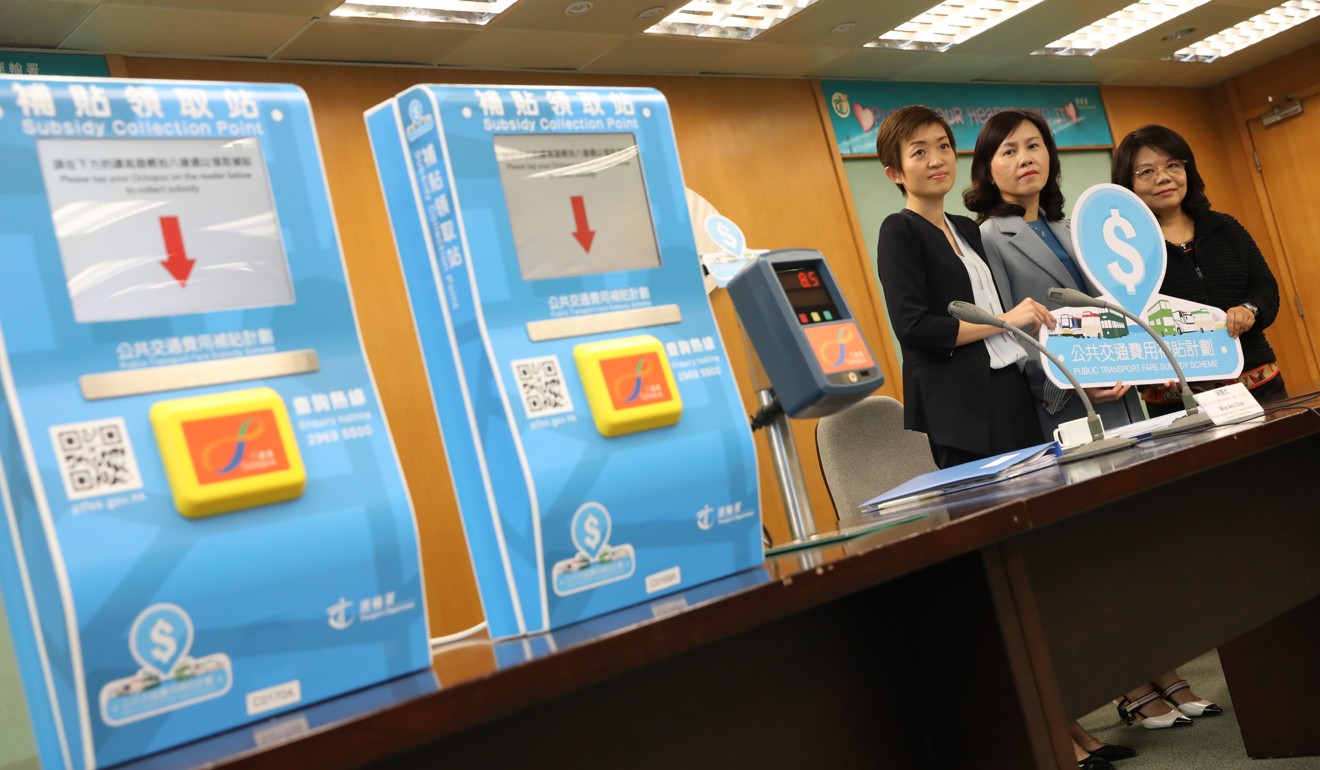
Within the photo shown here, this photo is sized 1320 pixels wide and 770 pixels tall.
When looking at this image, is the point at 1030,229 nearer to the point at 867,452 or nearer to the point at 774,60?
the point at 867,452

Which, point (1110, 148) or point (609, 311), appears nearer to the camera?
point (609, 311)

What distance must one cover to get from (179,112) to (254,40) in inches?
138

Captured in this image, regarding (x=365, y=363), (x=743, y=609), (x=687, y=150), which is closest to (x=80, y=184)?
(x=365, y=363)

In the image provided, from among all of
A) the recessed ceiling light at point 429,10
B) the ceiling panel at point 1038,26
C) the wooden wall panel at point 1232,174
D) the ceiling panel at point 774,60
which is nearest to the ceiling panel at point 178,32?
the recessed ceiling light at point 429,10

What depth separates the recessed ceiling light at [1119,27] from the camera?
6184 mm

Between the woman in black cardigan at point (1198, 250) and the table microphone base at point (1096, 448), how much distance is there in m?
1.05

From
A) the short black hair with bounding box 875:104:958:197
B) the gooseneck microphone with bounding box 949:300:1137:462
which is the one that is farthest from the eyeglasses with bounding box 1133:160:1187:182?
the gooseneck microphone with bounding box 949:300:1137:462

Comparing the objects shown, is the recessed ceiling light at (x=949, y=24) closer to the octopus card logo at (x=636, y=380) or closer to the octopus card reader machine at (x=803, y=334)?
the octopus card reader machine at (x=803, y=334)

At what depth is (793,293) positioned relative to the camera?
1.19 m

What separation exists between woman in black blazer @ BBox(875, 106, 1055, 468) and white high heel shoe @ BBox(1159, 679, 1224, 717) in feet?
3.29

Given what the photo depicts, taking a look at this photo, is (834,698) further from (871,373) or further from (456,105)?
(456,105)

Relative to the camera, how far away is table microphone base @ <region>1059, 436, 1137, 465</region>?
1626 mm

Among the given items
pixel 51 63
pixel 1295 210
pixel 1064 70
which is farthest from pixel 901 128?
pixel 1295 210

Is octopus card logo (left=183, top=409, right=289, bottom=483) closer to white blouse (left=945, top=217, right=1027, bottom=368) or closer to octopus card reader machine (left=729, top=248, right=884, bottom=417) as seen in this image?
octopus card reader machine (left=729, top=248, right=884, bottom=417)
